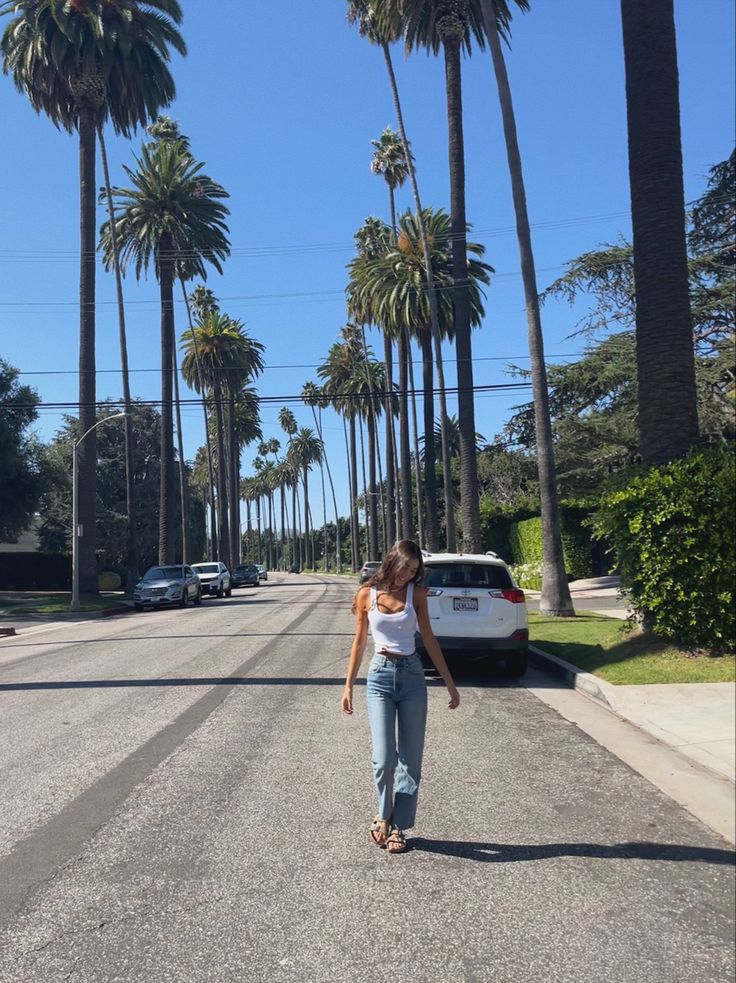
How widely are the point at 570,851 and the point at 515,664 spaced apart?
7.41 meters

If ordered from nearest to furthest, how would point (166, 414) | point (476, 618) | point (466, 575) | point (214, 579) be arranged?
1. point (476, 618)
2. point (466, 575)
3. point (214, 579)
4. point (166, 414)

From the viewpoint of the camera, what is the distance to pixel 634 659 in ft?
38.0

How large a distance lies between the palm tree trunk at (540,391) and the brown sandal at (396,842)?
590 inches

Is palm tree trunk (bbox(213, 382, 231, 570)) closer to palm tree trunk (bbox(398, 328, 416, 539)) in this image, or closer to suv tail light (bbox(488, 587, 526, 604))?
palm tree trunk (bbox(398, 328, 416, 539))

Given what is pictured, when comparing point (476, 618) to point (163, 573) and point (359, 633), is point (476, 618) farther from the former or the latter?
point (163, 573)

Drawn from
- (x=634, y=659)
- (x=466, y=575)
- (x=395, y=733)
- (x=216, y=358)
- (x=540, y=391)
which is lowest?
(x=634, y=659)

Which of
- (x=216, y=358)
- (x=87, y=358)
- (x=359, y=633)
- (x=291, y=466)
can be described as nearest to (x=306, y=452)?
(x=291, y=466)

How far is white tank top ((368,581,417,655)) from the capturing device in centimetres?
553

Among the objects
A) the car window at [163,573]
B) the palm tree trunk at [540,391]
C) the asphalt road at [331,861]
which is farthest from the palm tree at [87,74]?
the asphalt road at [331,861]

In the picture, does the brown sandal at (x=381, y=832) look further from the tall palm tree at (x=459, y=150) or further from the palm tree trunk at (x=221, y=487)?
the palm tree trunk at (x=221, y=487)

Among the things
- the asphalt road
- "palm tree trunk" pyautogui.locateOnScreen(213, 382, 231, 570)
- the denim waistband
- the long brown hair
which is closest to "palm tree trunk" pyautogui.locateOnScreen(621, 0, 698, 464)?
the asphalt road

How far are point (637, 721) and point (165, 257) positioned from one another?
42915 millimetres

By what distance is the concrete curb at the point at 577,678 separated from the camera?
33.8 feet

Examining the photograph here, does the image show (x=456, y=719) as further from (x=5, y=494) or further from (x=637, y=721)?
(x=5, y=494)
